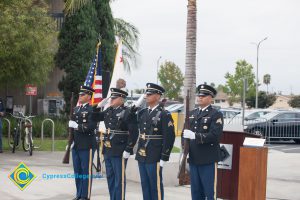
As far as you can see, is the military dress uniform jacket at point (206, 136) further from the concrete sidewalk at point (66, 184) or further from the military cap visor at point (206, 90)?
the concrete sidewalk at point (66, 184)

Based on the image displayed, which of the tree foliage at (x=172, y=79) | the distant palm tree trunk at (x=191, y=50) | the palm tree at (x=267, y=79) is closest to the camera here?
the distant palm tree trunk at (x=191, y=50)

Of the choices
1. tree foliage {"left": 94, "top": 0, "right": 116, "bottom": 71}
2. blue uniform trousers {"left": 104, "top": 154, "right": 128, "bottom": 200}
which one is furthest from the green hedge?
blue uniform trousers {"left": 104, "top": 154, "right": 128, "bottom": 200}

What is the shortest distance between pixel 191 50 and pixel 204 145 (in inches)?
202

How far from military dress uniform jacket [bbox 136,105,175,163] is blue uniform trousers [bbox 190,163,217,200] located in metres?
0.47

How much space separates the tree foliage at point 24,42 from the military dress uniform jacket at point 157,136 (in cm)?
1170

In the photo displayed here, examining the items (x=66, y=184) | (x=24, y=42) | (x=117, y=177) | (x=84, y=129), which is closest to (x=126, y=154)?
(x=117, y=177)

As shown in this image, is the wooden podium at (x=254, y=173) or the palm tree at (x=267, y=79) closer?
the wooden podium at (x=254, y=173)

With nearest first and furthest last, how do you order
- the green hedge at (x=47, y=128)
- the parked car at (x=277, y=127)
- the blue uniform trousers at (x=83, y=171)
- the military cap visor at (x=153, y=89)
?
1. the military cap visor at (x=153, y=89)
2. the blue uniform trousers at (x=83, y=171)
3. the green hedge at (x=47, y=128)
4. the parked car at (x=277, y=127)

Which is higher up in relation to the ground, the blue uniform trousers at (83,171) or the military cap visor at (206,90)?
the military cap visor at (206,90)

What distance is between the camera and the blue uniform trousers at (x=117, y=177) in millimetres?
7879

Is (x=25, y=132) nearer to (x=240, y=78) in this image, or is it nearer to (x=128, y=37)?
(x=128, y=37)

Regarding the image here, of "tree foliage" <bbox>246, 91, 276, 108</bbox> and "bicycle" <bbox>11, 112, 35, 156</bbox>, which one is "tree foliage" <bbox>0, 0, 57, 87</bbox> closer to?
"bicycle" <bbox>11, 112, 35, 156</bbox>

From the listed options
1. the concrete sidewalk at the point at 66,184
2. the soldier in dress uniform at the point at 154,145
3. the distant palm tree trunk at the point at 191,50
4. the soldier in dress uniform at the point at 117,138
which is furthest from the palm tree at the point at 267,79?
the soldier in dress uniform at the point at 154,145

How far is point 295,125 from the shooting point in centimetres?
2425
